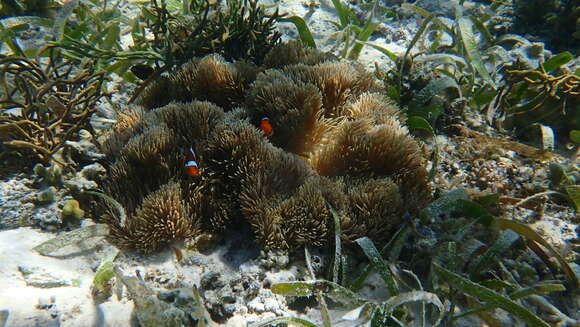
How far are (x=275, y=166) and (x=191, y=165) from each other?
65 cm

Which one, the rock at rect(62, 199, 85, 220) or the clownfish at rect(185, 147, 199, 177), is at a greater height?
the clownfish at rect(185, 147, 199, 177)

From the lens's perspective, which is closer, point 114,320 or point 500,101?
point 114,320

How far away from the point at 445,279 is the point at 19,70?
4.26 meters

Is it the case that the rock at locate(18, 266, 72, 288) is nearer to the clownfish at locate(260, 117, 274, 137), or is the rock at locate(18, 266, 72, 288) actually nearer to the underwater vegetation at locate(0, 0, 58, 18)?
the clownfish at locate(260, 117, 274, 137)

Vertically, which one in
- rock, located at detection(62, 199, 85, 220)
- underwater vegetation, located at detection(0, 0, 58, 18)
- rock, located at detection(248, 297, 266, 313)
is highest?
underwater vegetation, located at detection(0, 0, 58, 18)

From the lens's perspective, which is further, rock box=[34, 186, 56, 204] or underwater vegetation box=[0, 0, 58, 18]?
underwater vegetation box=[0, 0, 58, 18]

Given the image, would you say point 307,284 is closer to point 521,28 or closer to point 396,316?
point 396,316

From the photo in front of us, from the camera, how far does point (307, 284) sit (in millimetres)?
1990

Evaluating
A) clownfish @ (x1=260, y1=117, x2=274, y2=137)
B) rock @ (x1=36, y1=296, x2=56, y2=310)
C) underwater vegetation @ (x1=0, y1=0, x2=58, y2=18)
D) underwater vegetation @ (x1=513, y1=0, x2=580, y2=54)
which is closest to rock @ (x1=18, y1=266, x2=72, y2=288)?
rock @ (x1=36, y1=296, x2=56, y2=310)

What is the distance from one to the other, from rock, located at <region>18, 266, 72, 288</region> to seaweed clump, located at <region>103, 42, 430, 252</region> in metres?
0.42

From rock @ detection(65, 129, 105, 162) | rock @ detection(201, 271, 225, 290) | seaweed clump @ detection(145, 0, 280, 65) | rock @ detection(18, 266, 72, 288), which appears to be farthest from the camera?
seaweed clump @ detection(145, 0, 280, 65)

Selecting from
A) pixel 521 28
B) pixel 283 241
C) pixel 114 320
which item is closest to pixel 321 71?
pixel 283 241

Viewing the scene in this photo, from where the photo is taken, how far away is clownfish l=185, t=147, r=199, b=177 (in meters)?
2.37

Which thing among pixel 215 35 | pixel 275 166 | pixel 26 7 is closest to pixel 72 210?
pixel 275 166
